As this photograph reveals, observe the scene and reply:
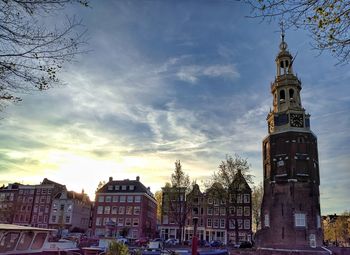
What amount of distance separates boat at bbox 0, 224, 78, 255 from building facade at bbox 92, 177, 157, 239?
167 feet

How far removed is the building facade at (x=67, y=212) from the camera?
7531 cm

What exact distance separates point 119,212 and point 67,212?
13.6 meters

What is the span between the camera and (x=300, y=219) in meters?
39.8

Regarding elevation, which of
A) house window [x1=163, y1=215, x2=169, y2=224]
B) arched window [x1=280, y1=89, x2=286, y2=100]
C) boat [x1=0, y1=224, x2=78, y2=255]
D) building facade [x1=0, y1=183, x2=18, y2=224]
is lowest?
boat [x1=0, y1=224, x2=78, y2=255]

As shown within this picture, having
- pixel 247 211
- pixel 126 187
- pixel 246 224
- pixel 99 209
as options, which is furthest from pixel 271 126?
pixel 99 209

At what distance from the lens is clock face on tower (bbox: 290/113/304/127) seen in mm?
43853

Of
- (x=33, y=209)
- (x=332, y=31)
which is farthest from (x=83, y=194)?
(x=332, y=31)

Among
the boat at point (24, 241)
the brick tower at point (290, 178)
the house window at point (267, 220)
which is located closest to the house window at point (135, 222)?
the brick tower at point (290, 178)

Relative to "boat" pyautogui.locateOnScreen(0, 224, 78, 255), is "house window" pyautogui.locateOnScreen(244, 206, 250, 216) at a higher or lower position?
higher

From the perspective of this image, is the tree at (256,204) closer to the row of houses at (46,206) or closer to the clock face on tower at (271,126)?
the clock face on tower at (271,126)

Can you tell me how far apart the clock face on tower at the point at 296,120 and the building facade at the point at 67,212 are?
5540cm

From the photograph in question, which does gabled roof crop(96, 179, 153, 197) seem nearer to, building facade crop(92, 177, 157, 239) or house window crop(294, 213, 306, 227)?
building facade crop(92, 177, 157, 239)

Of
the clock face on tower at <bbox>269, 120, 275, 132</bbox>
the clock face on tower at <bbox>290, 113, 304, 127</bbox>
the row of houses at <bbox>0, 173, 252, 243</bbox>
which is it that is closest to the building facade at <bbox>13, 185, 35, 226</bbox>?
the row of houses at <bbox>0, 173, 252, 243</bbox>

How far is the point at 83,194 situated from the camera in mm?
85812
